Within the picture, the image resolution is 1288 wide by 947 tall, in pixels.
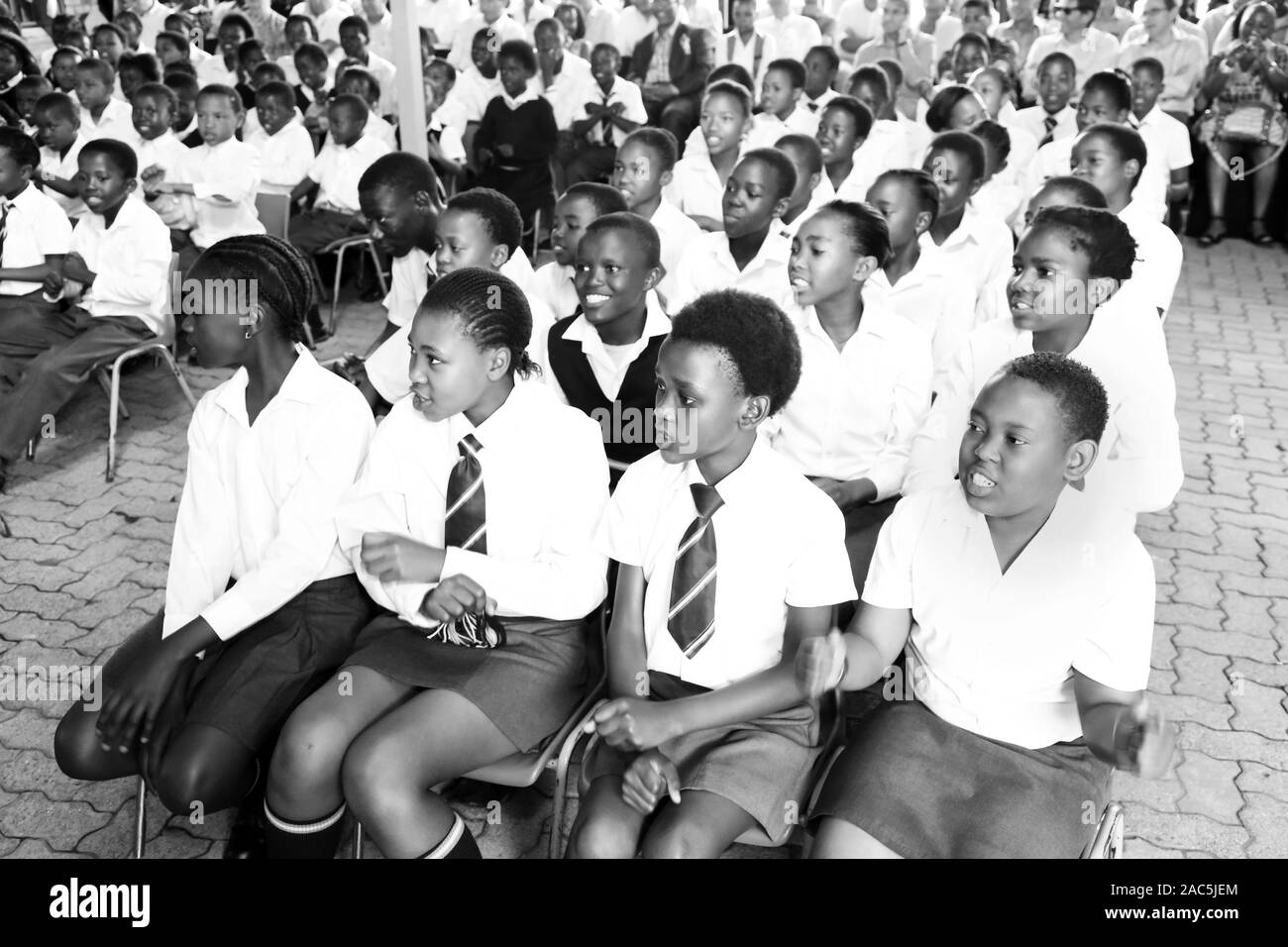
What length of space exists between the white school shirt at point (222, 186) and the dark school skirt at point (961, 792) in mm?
3810

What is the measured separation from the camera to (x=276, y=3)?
902 cm

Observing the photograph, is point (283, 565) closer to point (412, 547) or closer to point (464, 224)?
point (412, 547)

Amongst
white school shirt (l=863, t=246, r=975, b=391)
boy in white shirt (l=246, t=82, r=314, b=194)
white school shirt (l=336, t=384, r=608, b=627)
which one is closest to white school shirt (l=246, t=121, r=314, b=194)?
boy in white shirt (l=246, t=82, r=314, b=194)

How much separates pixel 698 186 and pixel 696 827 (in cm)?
366

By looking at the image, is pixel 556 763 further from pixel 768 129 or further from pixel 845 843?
pixel 768 129

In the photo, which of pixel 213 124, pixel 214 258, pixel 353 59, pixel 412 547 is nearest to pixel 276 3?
pixel 353 59

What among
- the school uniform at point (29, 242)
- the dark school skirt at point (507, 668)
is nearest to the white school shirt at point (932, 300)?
the dark school skirt at point (507, 668)

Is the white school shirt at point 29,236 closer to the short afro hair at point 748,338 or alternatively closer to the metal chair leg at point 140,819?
the metal chair leg at point 140,819

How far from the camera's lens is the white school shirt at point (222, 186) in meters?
4.77

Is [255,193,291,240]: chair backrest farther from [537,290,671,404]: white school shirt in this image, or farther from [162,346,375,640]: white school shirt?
[162,346,375,640]: white school shirt

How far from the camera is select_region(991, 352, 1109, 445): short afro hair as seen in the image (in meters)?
1.72

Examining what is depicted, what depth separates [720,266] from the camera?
3.59 meters

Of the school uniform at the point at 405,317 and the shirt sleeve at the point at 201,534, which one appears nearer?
the shirt sleeve at the point at 201,534

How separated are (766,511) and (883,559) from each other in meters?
0.20
